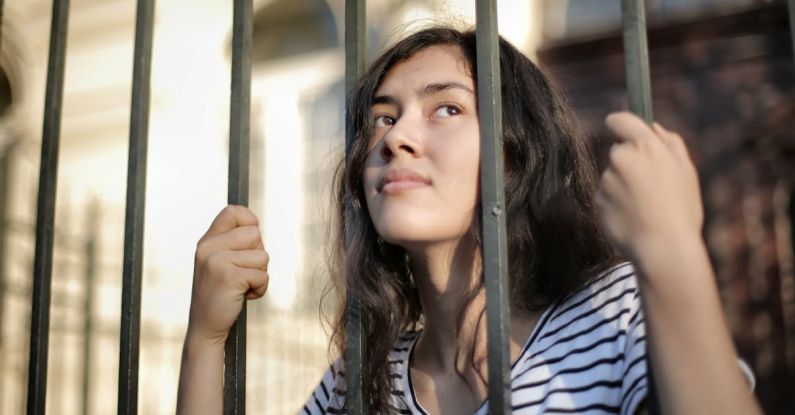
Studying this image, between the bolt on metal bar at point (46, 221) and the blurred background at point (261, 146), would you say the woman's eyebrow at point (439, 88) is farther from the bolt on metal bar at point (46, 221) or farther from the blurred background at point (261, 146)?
the blurred background at point (261, 146)

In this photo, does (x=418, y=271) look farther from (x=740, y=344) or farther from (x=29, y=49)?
(x=29, y=49)

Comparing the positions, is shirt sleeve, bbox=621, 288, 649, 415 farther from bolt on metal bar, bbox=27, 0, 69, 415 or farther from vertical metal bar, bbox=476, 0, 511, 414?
bolt on metal bar, bbox=27, 0, 69, 415

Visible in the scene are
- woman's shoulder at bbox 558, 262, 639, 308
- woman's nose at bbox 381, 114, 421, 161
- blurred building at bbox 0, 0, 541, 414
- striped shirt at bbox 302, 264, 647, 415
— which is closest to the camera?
striped shirt at bbox 302, 264, 647, 415

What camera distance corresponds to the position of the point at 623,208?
2.76ft

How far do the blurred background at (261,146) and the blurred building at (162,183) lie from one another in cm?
2

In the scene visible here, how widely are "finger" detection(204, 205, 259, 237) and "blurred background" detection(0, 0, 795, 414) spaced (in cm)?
346

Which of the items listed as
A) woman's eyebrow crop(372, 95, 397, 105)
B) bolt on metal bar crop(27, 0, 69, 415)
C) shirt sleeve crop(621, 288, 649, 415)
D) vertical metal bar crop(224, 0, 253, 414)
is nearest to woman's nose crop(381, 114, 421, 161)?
woman's eyebrow crop(372, 95, 397, 105)

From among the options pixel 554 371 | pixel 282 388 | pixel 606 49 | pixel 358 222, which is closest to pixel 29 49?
pixel 282 388

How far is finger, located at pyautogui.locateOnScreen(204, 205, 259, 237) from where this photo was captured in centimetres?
125

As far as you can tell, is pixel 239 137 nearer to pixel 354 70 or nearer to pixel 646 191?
pixel 354 70

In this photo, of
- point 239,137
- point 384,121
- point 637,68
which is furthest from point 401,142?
point 637,68

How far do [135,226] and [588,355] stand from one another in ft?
2.57

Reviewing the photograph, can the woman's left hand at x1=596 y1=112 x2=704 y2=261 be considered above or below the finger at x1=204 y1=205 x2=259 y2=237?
below

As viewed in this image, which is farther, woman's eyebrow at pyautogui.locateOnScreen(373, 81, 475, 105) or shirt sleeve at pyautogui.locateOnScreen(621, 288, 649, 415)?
woman's eyebrow at pyautogui.locateOnScreen(373, 81, 475, 105)
